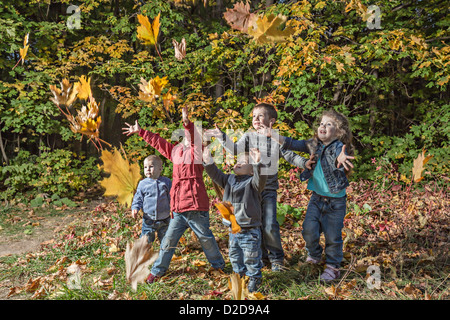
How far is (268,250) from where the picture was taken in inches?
136

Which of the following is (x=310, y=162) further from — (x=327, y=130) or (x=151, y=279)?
(x=151, y=279)

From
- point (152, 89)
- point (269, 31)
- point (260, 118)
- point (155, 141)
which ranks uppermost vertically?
point (269, 31)

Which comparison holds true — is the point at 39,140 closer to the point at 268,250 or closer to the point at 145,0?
the point at 145,0

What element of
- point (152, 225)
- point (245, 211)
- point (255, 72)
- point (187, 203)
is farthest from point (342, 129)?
point (255, 72)

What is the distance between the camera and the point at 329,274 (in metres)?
3.09

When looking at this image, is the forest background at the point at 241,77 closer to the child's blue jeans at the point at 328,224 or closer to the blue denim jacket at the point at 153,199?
the child's blue jeans at the point at 328,224

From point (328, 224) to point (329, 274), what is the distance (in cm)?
42

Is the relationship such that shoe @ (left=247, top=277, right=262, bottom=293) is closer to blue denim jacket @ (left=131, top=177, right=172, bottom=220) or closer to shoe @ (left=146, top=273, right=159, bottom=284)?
shoe @ (left=146, top=273, right=159, bottom=284)

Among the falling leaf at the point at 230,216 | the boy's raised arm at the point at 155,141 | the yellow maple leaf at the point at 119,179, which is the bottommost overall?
the falling leaf at the point at 230,216

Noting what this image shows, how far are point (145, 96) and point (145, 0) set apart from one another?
219 inches

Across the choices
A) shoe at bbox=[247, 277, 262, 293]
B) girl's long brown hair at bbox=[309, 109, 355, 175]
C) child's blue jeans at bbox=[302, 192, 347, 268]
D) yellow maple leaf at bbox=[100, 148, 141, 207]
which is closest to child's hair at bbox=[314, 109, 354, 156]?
girl's long brown hair at bbox=[309, 109, 355, 175]

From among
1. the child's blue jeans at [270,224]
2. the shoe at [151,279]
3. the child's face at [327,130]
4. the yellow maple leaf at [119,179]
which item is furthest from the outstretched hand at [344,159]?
the yellow maple leaf at [119,179]

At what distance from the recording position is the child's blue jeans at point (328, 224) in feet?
10.1
